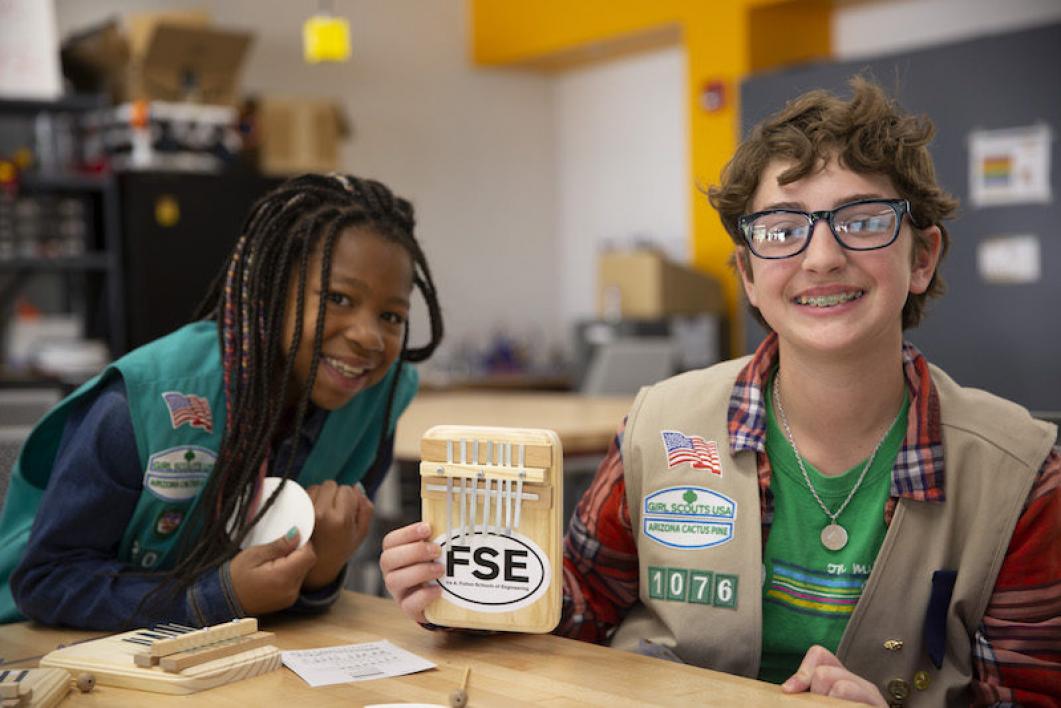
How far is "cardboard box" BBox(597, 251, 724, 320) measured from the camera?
22.5ft

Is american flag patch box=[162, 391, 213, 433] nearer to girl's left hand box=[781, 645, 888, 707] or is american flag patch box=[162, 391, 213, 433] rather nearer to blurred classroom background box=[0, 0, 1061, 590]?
girl's left hand box=[781, 645, 888, 707]

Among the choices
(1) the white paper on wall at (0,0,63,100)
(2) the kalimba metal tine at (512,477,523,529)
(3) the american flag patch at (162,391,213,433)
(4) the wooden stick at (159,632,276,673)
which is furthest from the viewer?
(1) the white paper on wall at (0,0,63,100)

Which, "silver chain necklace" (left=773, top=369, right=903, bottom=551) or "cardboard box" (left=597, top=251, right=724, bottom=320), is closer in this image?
"silver chain necklace" (left=773, top=369, right=903, bottom=551)

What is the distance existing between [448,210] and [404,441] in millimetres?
4708

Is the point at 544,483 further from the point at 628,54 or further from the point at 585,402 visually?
the point at 628,54

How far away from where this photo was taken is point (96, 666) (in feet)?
4.65

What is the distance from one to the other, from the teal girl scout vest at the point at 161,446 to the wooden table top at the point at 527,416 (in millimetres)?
1344

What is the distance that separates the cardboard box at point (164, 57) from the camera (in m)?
6.07

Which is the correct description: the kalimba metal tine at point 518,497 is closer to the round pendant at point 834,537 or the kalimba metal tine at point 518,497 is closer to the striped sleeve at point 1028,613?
the round pendant at point 834,537

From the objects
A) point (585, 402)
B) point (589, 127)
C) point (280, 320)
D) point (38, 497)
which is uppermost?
point (589, 127)

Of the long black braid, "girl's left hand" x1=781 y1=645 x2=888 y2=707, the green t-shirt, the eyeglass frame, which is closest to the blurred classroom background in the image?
the long black braid

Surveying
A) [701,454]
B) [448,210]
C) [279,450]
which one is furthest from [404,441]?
[448,210]

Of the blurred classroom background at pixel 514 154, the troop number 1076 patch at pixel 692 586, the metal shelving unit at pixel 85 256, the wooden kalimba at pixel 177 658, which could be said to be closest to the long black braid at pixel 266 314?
the wooden kalimba at pixel 177 658

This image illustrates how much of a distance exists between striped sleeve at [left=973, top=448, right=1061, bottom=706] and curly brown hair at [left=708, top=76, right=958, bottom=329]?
35cm
